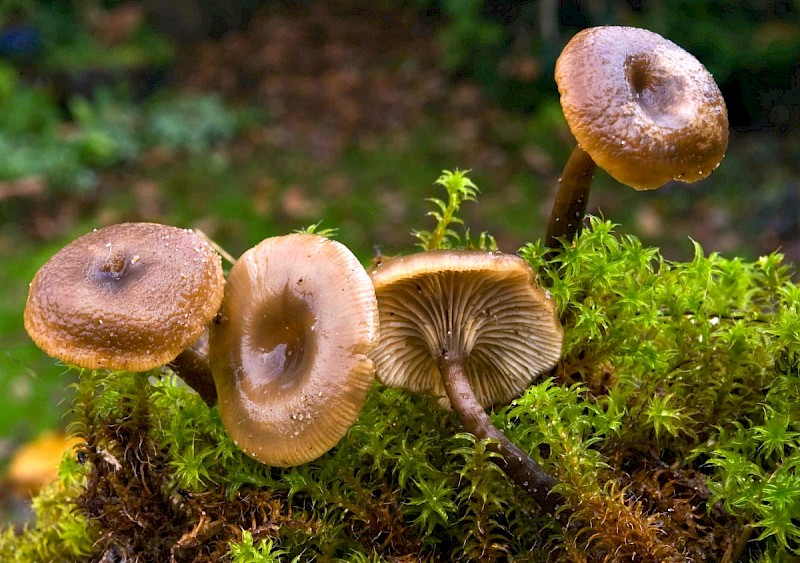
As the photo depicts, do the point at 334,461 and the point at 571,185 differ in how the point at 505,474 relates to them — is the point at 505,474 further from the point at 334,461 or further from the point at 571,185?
the point at 571,185

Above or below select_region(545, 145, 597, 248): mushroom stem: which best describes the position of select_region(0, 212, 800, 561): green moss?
below

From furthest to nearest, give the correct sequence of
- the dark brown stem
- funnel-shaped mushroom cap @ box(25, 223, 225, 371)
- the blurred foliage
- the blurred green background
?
the blurred foliage → the blurred green background → the dark brown stem → funnel-shaped mushroom cap @ box(25, 223, 225, 371)

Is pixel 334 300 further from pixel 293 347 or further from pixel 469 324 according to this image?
pixel 469 324

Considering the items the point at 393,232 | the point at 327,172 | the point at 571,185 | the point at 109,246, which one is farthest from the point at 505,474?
the point at 327,172

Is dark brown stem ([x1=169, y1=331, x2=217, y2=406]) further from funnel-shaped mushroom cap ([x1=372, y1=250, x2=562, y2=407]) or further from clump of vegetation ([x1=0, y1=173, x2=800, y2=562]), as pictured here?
funnel-shaped mushroom cap ([x1=372, y1=250, x2=562, y2=407])

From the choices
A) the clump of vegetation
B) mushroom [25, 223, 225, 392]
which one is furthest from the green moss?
mushroom [25, 223, 225, 392]

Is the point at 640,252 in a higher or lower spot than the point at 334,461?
higher

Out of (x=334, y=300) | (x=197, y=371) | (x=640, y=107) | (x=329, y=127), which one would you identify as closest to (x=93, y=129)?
(x=329, y=127)
